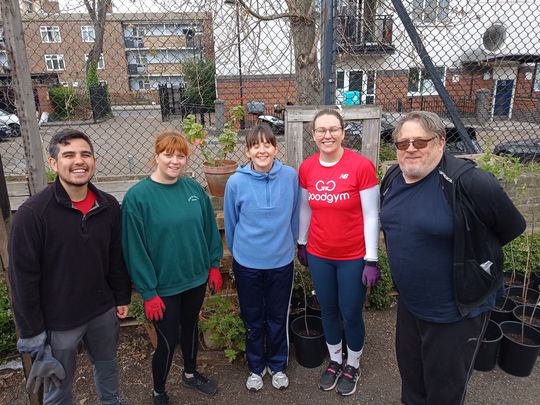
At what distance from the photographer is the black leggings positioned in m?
2.26

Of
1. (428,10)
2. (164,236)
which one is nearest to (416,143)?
(164,236)

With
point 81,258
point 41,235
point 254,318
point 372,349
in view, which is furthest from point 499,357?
point 41,235

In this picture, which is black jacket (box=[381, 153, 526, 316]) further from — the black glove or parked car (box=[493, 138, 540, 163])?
parked car (box=[493, 138, 540, 163])

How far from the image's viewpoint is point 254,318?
2.57 meters

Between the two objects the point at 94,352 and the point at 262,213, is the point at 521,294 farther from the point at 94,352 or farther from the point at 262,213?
the point at 94,352

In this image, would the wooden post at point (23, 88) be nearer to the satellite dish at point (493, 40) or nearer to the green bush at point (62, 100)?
the green bush at point (62, 100)

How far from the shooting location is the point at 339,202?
2.28 metres

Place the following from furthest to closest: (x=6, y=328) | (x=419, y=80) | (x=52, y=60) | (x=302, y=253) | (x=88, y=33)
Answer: (x=52, y=60)
(x=88, y=33)
(x=419, y=80)
(x=6, y=328)
(x=302, y=253)

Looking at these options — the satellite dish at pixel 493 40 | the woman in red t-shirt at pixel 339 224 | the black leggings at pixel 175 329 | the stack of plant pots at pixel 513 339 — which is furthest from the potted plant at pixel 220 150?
the satellite dish at pixel 493 40

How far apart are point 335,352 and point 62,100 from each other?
5.32m

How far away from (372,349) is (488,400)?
2.83 feet

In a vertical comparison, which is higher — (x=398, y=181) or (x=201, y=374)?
(x=398, y=181)

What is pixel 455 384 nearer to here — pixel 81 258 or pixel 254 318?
pixel 254 318

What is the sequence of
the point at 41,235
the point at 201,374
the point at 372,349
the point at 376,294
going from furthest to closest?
the point at 376,294 < the point at 372,349 < the point at 201,374 < the point at 41,235
